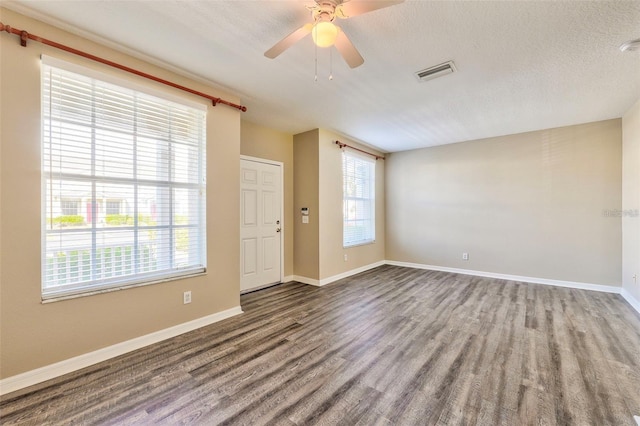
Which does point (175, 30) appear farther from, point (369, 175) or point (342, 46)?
point (369, 175)

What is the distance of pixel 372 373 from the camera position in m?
2.12

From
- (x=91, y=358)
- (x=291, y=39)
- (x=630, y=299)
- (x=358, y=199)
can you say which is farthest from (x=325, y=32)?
(x=630, y=299)

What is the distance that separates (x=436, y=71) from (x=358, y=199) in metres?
3.26

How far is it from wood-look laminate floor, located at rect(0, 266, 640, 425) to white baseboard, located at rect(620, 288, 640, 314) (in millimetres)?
229

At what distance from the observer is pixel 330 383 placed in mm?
1989

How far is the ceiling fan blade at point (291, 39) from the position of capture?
179 centimetres

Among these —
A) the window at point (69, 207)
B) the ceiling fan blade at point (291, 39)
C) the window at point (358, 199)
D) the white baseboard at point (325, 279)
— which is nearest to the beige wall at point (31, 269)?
the window at point (69, 207)

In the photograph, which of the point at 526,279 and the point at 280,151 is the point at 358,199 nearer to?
the point at 280,151

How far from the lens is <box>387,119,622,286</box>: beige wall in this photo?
13.9 ft

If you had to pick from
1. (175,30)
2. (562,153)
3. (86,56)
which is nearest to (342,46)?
(175,30)

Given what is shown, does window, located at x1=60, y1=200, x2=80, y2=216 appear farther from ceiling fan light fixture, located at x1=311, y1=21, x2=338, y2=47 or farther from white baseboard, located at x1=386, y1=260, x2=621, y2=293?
white baseboard, located at x1=386, y1=260, x2=621, y2=293

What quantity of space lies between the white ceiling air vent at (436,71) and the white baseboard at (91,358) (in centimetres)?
347

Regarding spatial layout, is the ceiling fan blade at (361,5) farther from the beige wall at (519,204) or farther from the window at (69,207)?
the beige wall at (519,204)

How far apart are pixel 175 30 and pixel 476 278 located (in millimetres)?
5708
